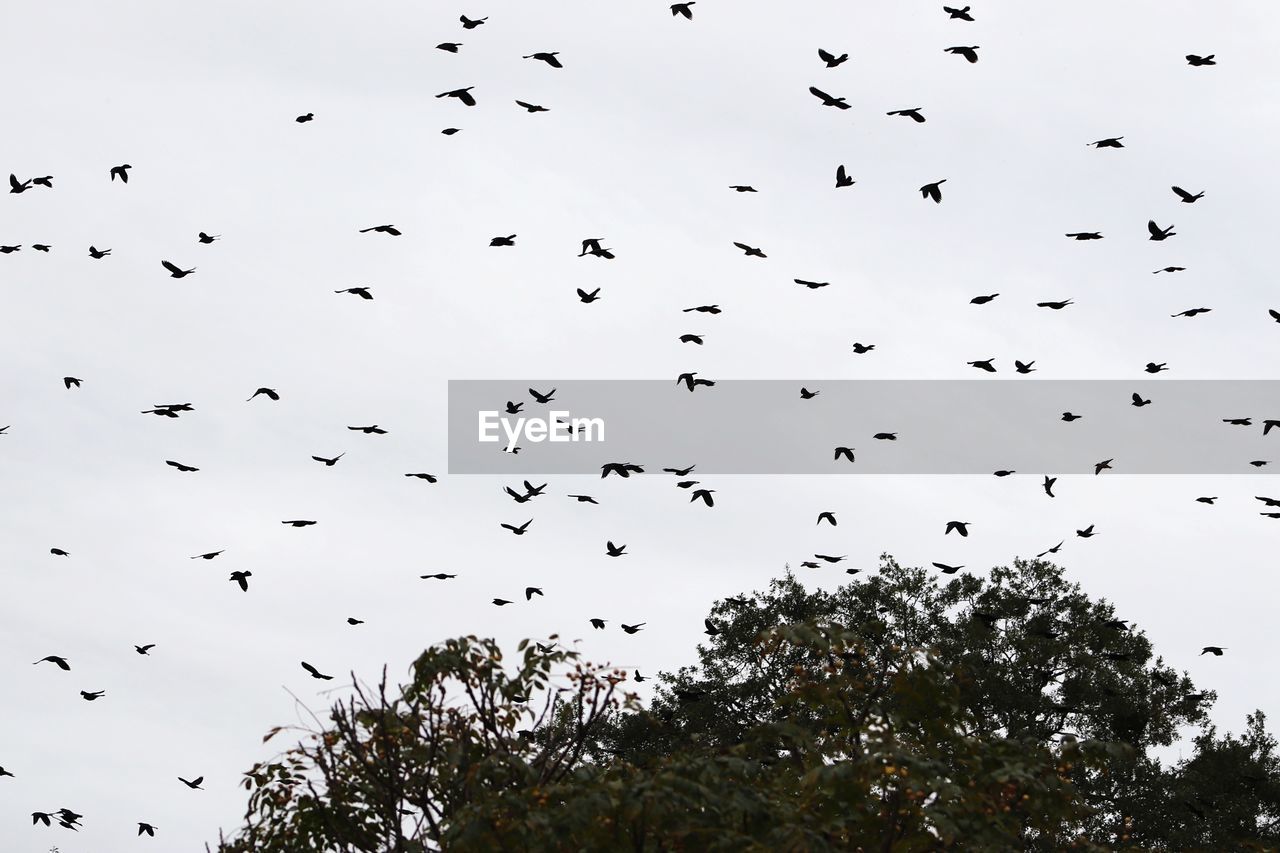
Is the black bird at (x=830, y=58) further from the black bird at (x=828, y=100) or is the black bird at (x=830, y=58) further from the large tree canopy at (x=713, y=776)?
the large tree canopy at (x=713, y=776)

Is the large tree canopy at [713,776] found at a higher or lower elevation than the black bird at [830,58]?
lower

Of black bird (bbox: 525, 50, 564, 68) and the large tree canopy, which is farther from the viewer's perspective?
black bird (bbox: 525, 50, 564, 68)

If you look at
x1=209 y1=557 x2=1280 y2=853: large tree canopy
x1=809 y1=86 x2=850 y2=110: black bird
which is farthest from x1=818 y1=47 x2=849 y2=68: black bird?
x1=209 y1=557 x2=1280 y2=853: large tree canopy

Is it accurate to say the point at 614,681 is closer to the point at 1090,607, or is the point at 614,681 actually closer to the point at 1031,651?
the point at 1031,651

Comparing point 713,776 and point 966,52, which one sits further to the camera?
point 966,52

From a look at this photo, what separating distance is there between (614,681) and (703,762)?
277 cm

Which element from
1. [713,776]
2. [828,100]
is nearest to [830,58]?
[828,100]

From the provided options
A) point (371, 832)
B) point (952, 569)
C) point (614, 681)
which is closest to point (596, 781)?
point (614, 681)

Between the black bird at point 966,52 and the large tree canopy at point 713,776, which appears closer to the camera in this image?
the large tree canopy at point 713,776

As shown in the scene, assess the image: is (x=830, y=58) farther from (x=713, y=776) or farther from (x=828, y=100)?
(x=713, y=776)

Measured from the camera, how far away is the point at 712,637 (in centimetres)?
4284

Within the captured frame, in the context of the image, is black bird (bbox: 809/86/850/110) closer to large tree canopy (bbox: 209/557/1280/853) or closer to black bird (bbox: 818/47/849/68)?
black bird (bbox: 818/47/849/68)

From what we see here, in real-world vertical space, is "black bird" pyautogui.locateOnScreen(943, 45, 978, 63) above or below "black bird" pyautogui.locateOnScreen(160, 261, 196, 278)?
above

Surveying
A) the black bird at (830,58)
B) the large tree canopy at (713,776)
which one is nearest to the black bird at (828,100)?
the black bird at (830,58)
